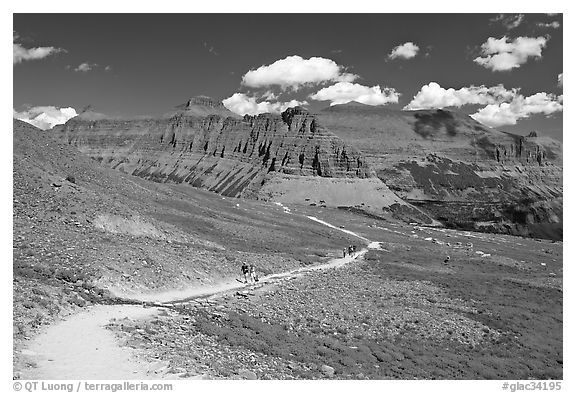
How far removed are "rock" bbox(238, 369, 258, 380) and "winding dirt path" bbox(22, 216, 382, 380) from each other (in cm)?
315

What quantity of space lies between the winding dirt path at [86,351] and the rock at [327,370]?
712 cm

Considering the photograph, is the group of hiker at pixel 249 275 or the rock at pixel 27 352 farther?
the group of hiker at pixel 249 275

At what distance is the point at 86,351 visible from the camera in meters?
16.4

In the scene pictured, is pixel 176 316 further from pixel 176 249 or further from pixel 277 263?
pixel 277 263

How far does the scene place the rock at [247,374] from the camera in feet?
53.2

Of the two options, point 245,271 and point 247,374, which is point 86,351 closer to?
point 247,374

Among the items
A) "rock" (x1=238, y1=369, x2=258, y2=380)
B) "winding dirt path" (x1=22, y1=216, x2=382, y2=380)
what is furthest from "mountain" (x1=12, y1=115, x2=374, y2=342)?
"rock" (x1=238, y1=369, x2=258, y2=380)

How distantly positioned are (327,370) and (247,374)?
396 centimetres

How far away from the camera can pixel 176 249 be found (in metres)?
38.0
